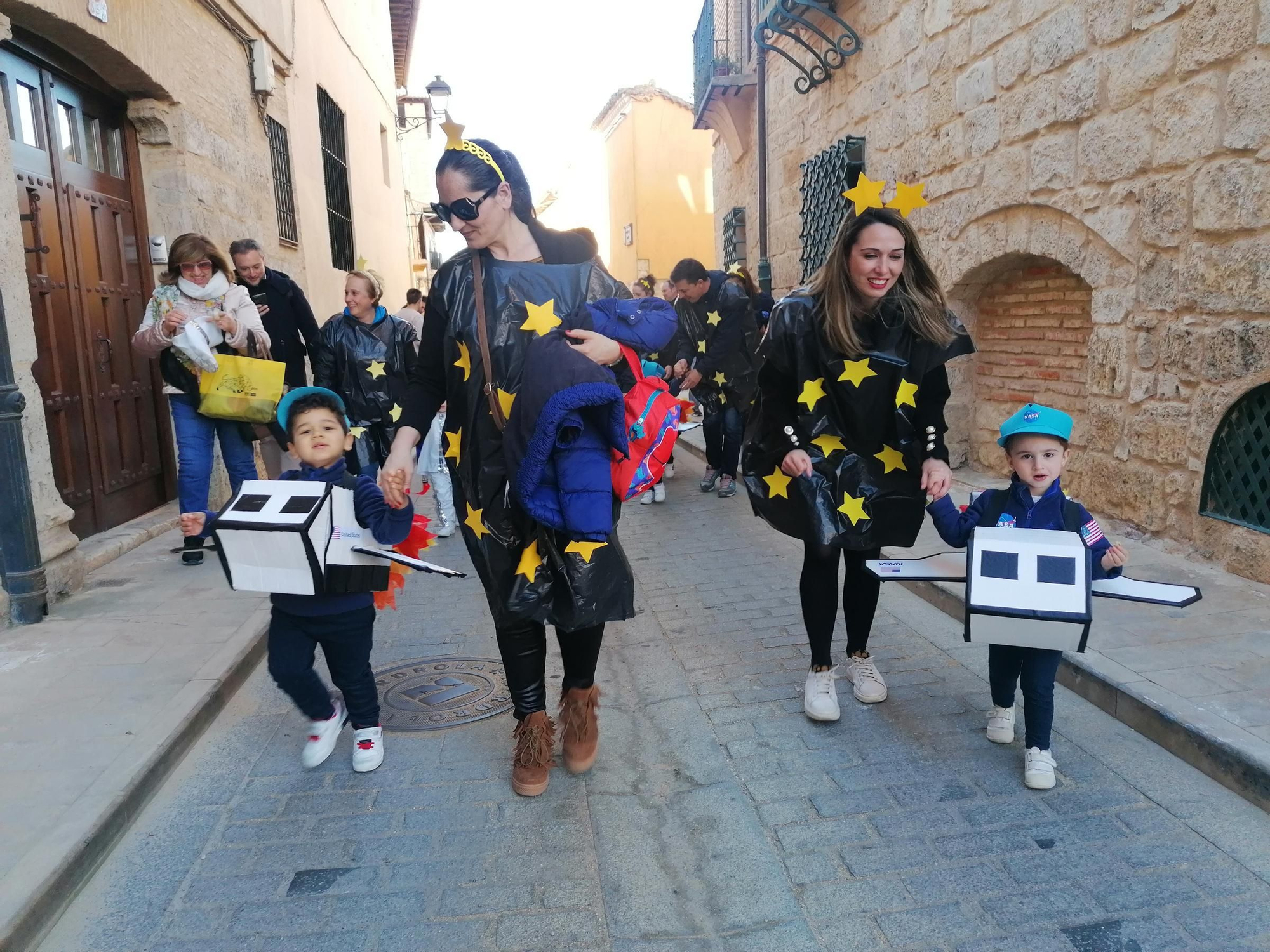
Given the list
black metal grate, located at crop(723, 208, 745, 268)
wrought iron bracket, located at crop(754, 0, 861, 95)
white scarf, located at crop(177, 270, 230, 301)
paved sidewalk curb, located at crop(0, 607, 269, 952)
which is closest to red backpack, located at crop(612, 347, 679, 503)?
paved sidewalk curb, located at crop(0, 607, 269, 952)

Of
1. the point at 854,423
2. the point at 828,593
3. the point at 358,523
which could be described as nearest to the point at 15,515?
the point at 358,523

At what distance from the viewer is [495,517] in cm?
271

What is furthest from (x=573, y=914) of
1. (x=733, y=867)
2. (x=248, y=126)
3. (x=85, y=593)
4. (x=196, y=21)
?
(x=248, y=126)

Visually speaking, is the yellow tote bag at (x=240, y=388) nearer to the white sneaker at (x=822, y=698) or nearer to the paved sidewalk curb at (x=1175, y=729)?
the white sneaker at (x=822, y=698)

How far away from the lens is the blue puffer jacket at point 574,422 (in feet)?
8.05

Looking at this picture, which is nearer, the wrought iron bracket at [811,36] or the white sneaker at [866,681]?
the white sneaker at [866,681]

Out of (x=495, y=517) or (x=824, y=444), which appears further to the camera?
(x=824, y=444)

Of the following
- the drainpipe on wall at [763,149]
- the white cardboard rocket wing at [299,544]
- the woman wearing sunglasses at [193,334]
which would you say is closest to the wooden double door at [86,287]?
the woman wearing sunglasses at [193,334]

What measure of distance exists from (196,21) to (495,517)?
21.0 feet

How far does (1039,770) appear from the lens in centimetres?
283

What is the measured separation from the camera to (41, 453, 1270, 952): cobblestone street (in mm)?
2236

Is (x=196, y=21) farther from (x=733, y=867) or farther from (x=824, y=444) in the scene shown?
(x=733, y=867)

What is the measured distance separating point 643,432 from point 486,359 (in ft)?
1.58

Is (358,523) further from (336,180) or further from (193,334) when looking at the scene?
(336,180)
